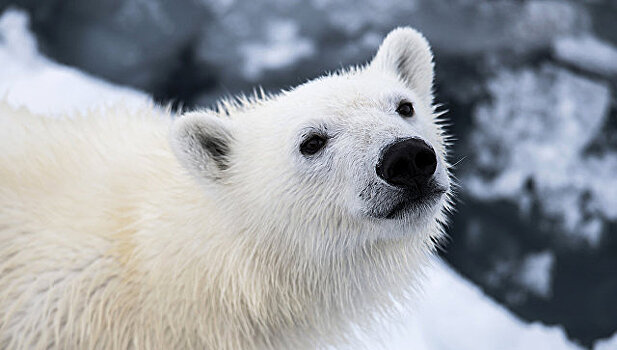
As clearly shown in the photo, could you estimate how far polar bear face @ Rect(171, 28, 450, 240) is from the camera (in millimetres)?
1745

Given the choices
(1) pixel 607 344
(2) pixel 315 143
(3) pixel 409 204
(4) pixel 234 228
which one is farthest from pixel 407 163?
(1) pixel 607 344

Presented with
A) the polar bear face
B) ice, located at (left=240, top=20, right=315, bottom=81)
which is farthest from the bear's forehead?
ice, located at (left=240, top=20, right=315, bottom=81)

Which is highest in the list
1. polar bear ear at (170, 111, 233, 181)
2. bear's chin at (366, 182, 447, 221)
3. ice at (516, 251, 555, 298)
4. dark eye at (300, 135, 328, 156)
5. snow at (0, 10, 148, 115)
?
snow at (0, 10, 148, 115)

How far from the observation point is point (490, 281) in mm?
3510

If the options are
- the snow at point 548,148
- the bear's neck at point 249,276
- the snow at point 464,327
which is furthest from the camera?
the snow at point 548,148

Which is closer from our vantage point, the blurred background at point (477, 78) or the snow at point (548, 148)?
the blurred background at point (477, 78)

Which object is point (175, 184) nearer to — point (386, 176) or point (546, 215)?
point (386, 176)

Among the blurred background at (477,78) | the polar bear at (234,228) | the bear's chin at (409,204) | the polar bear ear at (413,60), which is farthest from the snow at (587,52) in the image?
the bear's chin at (409,204)

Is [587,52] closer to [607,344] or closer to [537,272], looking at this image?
[537,272]

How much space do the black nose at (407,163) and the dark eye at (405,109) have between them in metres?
0.28

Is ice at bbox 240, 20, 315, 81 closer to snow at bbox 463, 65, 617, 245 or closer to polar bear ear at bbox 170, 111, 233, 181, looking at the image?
snow at bbox 463, 65, 617, 245

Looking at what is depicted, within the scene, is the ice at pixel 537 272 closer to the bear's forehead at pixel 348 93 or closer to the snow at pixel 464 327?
the snow at pixel 464 327

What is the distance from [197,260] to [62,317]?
451 millimetres

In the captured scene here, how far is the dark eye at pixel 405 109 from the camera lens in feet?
6.46
